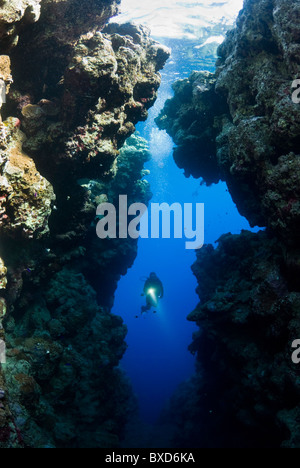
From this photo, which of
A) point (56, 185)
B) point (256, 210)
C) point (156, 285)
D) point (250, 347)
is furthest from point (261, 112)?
point (156, 285)

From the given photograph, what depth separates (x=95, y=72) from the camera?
618 cm

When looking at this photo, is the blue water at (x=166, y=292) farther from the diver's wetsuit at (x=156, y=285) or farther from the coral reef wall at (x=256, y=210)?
the coral reef wall at (x=256, y=210)

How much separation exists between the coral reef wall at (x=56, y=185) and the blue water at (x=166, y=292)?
5.92m

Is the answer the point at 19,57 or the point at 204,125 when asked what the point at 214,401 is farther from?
the point at 19,57

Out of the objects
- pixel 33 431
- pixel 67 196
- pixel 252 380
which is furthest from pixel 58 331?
pixel 252 380

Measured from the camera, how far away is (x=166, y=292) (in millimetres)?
114062

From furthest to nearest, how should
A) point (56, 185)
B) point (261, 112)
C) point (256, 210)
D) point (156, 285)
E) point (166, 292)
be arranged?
point (166, 292)
point (156, 285)
point (256, 210)
point (56, 185)
point (261, 112)

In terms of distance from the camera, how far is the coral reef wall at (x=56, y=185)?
18.9ft

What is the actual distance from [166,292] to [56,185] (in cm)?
11018

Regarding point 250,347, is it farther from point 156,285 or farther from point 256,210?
point 156,285

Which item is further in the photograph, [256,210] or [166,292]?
[166,292]

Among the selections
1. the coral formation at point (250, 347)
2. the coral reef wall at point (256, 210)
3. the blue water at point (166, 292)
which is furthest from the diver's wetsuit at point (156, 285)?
the coral reef wall at point (256, 210)

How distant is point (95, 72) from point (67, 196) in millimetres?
3664

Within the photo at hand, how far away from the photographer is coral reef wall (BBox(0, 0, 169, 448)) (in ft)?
18.9
